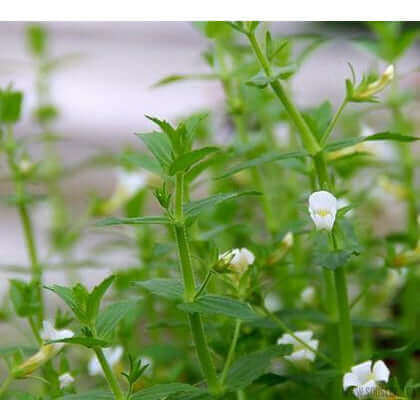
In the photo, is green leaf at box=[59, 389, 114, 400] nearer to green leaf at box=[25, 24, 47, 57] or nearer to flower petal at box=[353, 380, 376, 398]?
flower petal at box=[353, 380, 376, 398]

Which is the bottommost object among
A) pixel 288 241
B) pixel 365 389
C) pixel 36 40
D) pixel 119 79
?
pixel 365 389

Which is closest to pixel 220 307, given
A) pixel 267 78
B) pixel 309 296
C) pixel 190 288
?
pixel 190 288

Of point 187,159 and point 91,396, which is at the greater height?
point 187,159

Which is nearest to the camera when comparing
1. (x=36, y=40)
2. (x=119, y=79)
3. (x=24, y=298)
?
(x=24, y=298)

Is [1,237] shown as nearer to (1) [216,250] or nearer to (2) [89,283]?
(2) [89,283]

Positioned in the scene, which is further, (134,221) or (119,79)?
(119,79)

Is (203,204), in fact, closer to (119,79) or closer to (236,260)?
(236,260)
